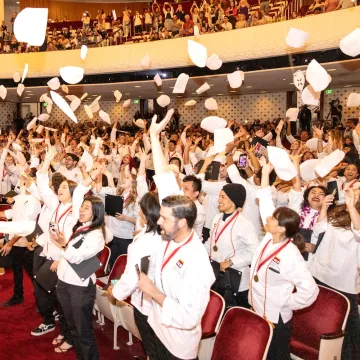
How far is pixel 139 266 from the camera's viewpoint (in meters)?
2.54

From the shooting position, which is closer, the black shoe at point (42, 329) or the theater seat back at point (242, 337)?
the theater seat back at point (242, 337)

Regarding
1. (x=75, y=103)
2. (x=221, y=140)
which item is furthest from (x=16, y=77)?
(x=221, y=140)

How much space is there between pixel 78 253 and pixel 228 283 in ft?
3.89

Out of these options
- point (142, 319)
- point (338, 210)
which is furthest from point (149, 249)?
point (338, 210)

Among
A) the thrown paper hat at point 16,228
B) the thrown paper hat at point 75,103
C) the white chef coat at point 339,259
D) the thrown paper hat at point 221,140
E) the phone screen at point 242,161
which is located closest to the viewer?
the thrown paper hat at point 16,228

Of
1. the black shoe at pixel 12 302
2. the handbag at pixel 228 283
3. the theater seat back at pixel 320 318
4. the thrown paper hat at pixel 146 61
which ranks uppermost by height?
the thrown paper hat at pixel 146 61

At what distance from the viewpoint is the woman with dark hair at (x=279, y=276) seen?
278 cm

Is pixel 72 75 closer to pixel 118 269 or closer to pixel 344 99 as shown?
pixel 118 269

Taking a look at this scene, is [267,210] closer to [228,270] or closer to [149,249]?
[228,270]

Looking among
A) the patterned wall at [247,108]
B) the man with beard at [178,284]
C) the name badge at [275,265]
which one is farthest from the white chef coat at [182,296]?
the patterned wall at [247,108]

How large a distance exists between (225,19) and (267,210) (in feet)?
32.8

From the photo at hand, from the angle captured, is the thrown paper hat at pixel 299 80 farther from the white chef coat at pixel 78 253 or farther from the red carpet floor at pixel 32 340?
the white chef coat at pixel 78 253

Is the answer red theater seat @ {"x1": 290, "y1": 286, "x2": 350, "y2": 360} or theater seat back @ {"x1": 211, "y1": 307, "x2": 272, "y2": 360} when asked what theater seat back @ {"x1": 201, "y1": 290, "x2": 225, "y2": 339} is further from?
red theater seat @ {"x1": 290, "y1": 286, "x2": 350, "y2": 360}

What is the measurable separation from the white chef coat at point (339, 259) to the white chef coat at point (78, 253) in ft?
5.32
